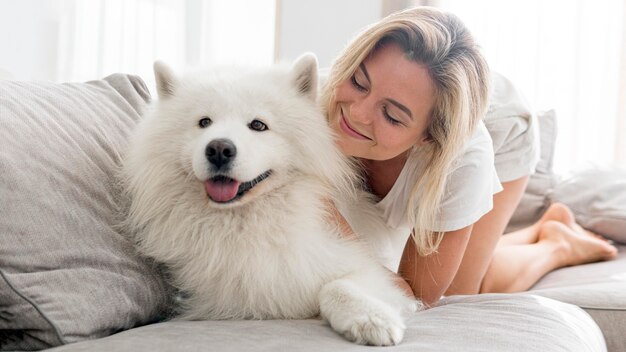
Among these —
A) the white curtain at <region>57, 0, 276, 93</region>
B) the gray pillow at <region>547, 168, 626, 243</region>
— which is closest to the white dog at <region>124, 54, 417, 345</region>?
the gray pillow at <region>547, 168, 626, 243</region>

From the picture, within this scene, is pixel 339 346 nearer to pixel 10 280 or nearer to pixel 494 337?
pixel 494 337

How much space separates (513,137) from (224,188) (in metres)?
1.59

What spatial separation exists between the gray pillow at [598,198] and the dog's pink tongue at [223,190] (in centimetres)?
230

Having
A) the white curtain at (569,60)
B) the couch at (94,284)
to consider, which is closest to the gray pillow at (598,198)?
the white curtain at (569,60)

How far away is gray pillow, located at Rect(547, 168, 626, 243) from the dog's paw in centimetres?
215

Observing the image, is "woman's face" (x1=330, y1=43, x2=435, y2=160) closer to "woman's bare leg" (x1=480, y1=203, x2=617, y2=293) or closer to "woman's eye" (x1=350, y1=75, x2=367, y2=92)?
"woman's eye" (x1=350, y1=75, x2=367, y2=92)

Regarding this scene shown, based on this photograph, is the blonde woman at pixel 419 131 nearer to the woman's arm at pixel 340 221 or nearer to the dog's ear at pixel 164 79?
the woman's arm at pixel 340 221

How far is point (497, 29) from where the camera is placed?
15.1ft

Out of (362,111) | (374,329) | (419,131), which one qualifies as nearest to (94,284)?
(374,329)

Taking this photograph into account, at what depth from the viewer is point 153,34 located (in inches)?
190

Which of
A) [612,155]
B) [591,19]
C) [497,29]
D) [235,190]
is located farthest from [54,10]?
[612,155]

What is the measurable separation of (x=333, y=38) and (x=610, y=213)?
2439mm

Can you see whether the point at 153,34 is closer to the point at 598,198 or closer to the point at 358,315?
the point at 598,198

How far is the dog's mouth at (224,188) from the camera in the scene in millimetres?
1683
